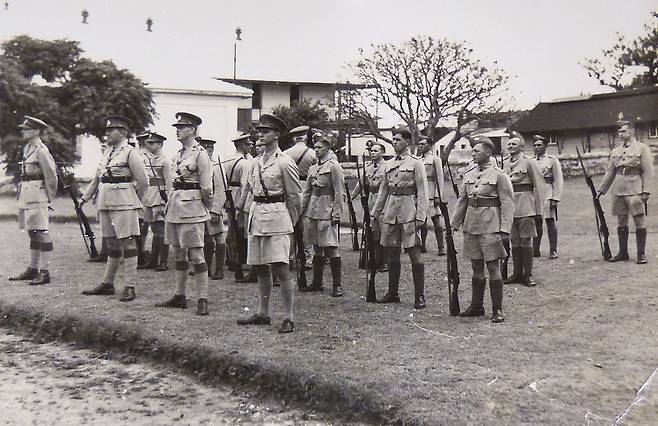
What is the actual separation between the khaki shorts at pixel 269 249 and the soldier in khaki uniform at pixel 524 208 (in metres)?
3.57

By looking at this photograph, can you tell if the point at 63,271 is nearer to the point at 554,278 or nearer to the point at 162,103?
the point at 162,103

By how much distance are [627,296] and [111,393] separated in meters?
5.15

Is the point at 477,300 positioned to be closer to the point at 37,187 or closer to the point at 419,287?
the point at 419,287

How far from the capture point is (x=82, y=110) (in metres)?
9.21

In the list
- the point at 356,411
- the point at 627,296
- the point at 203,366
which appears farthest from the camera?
the point at 627,296

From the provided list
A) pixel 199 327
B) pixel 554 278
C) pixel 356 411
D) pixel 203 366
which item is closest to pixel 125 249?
pixel 199 327

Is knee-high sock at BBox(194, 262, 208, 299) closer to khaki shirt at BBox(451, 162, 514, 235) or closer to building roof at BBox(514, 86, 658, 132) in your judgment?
khaki shirt at BBox(451, 162, 514, 235)

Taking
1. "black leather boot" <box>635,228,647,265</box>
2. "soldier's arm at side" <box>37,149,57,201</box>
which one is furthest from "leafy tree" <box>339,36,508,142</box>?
"soldier's arm at side" <box>37,149,57,201</box>

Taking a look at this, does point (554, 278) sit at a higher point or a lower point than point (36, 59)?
lower

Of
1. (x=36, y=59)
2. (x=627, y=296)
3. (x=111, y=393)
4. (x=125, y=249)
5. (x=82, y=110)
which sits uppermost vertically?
(x=36, y=59)

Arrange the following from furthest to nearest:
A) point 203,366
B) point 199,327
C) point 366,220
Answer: point 366,220 < point 199,327 < point 203,366

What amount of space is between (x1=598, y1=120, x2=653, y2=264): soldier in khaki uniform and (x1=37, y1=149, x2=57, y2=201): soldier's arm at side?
24.3 ft

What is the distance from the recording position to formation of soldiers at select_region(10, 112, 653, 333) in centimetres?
603

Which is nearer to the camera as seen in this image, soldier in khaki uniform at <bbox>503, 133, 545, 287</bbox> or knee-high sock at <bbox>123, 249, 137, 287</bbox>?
knee-high sock at <bbox>123, 249, 137, 287</bbox>
